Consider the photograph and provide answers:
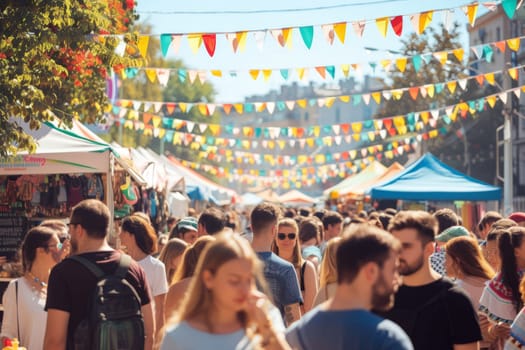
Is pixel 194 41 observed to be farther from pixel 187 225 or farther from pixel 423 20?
pixel 187 225

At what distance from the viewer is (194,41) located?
1548 centimetres

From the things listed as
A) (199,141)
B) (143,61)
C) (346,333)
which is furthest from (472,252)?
(199,141)

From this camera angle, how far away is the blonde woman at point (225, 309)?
155 inches

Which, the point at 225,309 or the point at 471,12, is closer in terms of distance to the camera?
the point at 225,309

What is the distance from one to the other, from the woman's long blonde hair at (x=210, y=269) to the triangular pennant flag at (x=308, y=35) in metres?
11.3

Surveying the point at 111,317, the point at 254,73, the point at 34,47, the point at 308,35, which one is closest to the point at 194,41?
the point at 308,35

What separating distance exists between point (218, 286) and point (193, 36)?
11.8 metres

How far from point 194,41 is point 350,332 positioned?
12.1m

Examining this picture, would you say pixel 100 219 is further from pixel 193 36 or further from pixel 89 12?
pixel 193 36

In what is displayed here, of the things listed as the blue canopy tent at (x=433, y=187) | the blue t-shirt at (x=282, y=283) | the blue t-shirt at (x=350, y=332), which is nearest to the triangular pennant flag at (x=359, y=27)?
the blue canopy tent at (x=433, y=187)

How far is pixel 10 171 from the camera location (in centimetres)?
1289

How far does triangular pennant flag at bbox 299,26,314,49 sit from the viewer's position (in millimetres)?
15047

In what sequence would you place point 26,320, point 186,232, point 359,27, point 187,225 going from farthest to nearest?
Result: point 359,27, point 187,225, point 186,232, point 26,320

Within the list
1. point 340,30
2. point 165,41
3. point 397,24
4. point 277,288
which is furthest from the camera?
point 165,41
